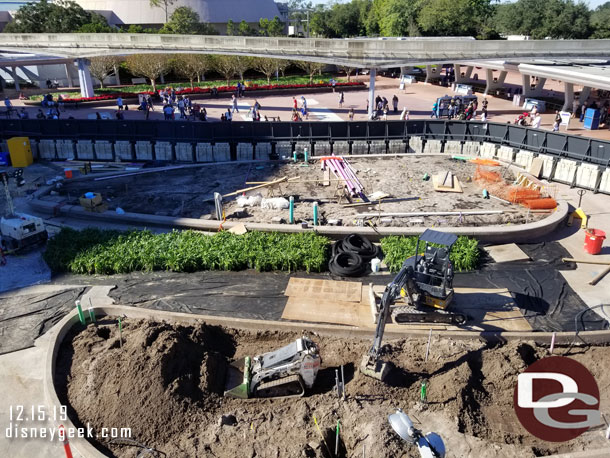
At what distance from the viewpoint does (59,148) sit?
26.3 meters

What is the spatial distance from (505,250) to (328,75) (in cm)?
4488

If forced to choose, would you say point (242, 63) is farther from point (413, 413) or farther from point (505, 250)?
point (413, 413)

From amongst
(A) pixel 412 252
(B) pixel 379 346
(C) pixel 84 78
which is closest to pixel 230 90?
(C) pixel 84 78

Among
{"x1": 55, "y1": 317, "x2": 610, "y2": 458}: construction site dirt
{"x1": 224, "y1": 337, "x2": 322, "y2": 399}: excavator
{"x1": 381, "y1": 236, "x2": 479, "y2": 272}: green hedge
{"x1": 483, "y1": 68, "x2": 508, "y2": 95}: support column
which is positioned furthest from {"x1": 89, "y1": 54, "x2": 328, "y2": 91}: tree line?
{"x1": 224, "y1": 337, "x2": 322, "y2": 399}: excavator

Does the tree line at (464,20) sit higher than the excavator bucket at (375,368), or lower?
higher

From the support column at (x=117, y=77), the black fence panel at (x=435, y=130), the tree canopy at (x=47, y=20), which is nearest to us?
the black fence panel at (x=435, y=130)

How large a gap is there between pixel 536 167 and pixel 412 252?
36.0 ft

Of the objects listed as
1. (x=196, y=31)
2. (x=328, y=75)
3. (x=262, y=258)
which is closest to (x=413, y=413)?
(x=262, y=258)

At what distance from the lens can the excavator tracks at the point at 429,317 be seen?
40.9 feet

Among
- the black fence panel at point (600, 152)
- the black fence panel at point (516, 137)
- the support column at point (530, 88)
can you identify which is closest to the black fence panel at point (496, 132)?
the black fence panel at point (516, 137)

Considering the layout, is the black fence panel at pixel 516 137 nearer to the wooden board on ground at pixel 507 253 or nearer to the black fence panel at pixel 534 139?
the black fence panel at pixel 534 139

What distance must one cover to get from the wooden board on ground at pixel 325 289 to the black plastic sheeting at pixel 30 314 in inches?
244

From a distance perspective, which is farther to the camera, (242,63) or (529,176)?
(242,63)

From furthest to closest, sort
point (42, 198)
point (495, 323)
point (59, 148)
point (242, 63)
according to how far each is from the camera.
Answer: point (242, 63) → point (59, 148) → point (42, 198) → point (495, 323)
